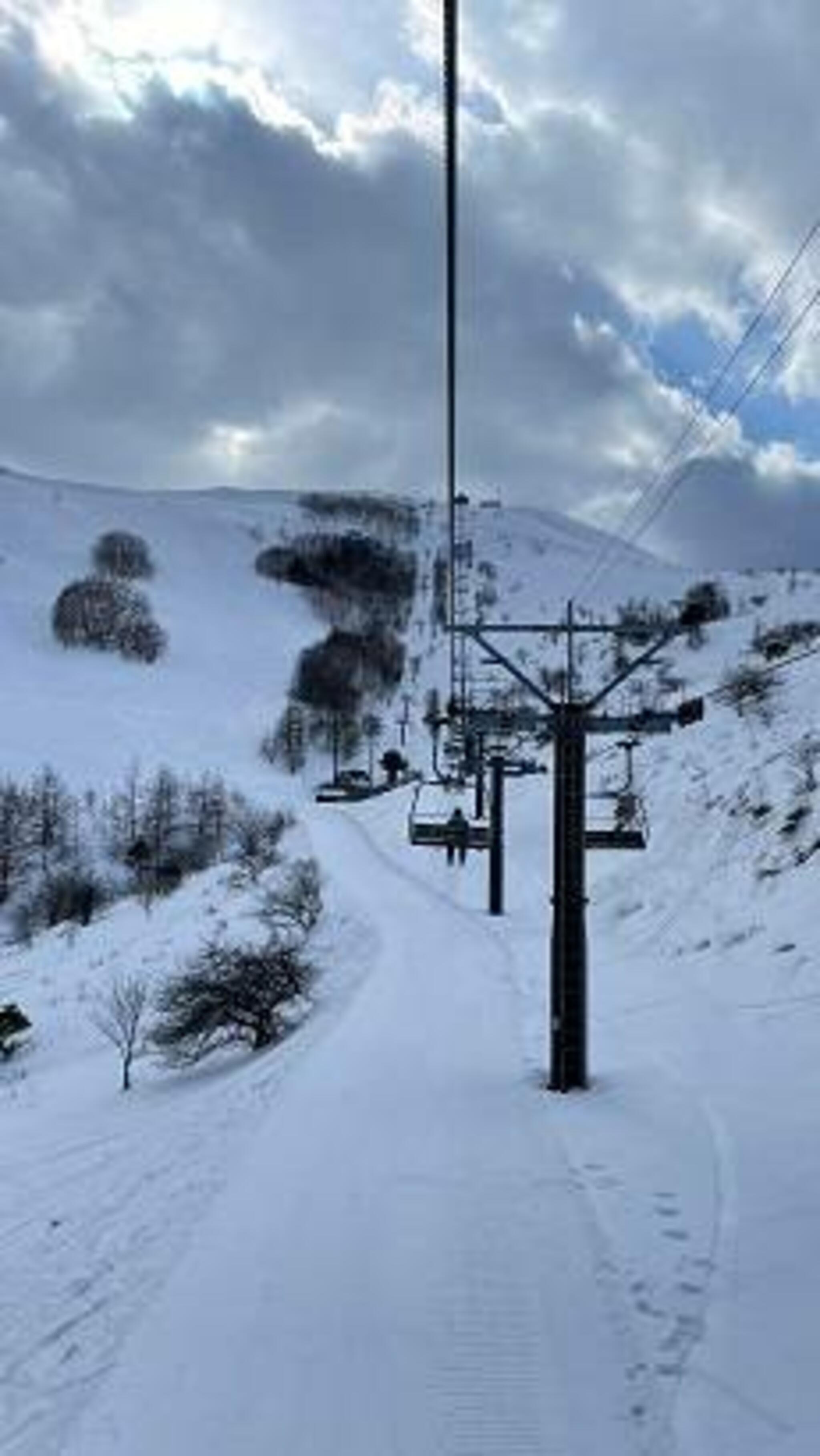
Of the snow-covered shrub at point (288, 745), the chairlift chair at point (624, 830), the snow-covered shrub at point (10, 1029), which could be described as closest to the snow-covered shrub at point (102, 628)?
the snow-covered shrub at point (288, 745)

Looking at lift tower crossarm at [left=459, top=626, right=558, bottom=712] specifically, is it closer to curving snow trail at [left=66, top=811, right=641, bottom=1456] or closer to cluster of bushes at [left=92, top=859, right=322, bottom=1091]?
curving snow trail at [left=66, top=811, right=641, bottom=1456]

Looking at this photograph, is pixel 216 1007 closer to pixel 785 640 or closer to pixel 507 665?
pixel 507 665

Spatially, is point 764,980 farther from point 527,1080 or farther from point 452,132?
point 452,132

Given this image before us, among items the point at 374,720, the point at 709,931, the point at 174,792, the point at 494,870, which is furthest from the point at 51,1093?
the point at 374,720

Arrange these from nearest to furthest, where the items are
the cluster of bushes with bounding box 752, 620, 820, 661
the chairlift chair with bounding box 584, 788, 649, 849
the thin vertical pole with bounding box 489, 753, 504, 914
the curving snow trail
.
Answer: the curving snow trail
the chairlift chair with bounding box 584, 788, 649, 849
the thin vertical pole with bounding box 489, 753, 504, 914
the cluster of bushes with bounding box 752, 620, 820, 661

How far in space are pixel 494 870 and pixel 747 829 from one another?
1357cm

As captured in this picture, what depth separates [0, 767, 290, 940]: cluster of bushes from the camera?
323ft

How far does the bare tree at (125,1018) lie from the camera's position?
101 feet

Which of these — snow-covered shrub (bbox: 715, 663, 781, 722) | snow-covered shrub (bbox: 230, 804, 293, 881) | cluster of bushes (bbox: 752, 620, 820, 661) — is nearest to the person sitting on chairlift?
snow-covered shrub (bbox: 715, 663, 781, 722)

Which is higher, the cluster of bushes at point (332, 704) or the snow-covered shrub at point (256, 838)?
the cluster of bushes at point (332, 704)

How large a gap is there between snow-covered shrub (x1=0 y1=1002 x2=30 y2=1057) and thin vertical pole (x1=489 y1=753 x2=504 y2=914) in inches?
565

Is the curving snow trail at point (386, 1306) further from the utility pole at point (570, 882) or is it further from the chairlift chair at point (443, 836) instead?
the chairlift chair at point (443, 836)

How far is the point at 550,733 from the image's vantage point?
21.8 m

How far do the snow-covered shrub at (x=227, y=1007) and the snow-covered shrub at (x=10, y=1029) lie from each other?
8732 mm
